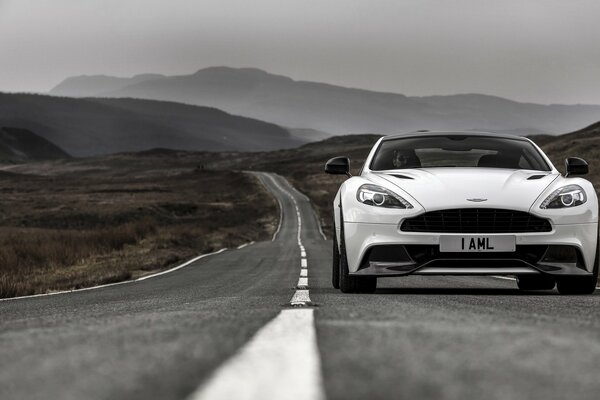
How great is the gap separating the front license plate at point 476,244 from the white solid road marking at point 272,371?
391 centimetres

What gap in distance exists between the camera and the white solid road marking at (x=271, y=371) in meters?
2.58

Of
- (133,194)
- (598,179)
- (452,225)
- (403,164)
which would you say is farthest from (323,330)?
(133,194)

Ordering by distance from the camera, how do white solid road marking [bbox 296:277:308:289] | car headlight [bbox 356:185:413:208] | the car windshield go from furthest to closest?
1. white solid road marking [bbox 296:277:308:289]
2. the car windshield
3. car headlight [bbox 356:185:413:208]

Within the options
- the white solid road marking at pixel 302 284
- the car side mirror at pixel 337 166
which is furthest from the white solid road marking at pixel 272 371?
the white solid road marking at pixel 302 284

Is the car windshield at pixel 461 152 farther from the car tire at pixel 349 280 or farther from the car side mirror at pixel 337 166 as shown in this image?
the car tire at pixel 349 280

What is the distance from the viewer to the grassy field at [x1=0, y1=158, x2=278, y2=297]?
20000 mm

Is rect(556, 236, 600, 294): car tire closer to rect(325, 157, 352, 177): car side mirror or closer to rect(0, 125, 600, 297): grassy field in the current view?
rect(325, 157, 352, 177): car side mirror

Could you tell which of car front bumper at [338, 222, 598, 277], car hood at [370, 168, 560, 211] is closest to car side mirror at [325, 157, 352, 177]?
car hood at [370, 168, 560, 211]

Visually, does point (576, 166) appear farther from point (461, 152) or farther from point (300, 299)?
point (300, 299)

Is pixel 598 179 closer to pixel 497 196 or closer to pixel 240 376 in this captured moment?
pixel 497 196

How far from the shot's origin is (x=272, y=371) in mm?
2986

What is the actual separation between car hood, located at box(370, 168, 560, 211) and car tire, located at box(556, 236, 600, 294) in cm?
92

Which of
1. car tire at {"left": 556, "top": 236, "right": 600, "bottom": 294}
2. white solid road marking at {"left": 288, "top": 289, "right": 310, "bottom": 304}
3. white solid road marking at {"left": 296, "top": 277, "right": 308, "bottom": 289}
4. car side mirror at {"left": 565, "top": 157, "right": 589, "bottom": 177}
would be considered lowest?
white solid road marking at {"left": 296, "top": 277, "right": 308, "bottom": 289}

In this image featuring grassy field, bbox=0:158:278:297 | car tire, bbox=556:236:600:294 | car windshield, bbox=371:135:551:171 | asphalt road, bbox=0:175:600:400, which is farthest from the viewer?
grassy field, bbox=0:158:278:297
